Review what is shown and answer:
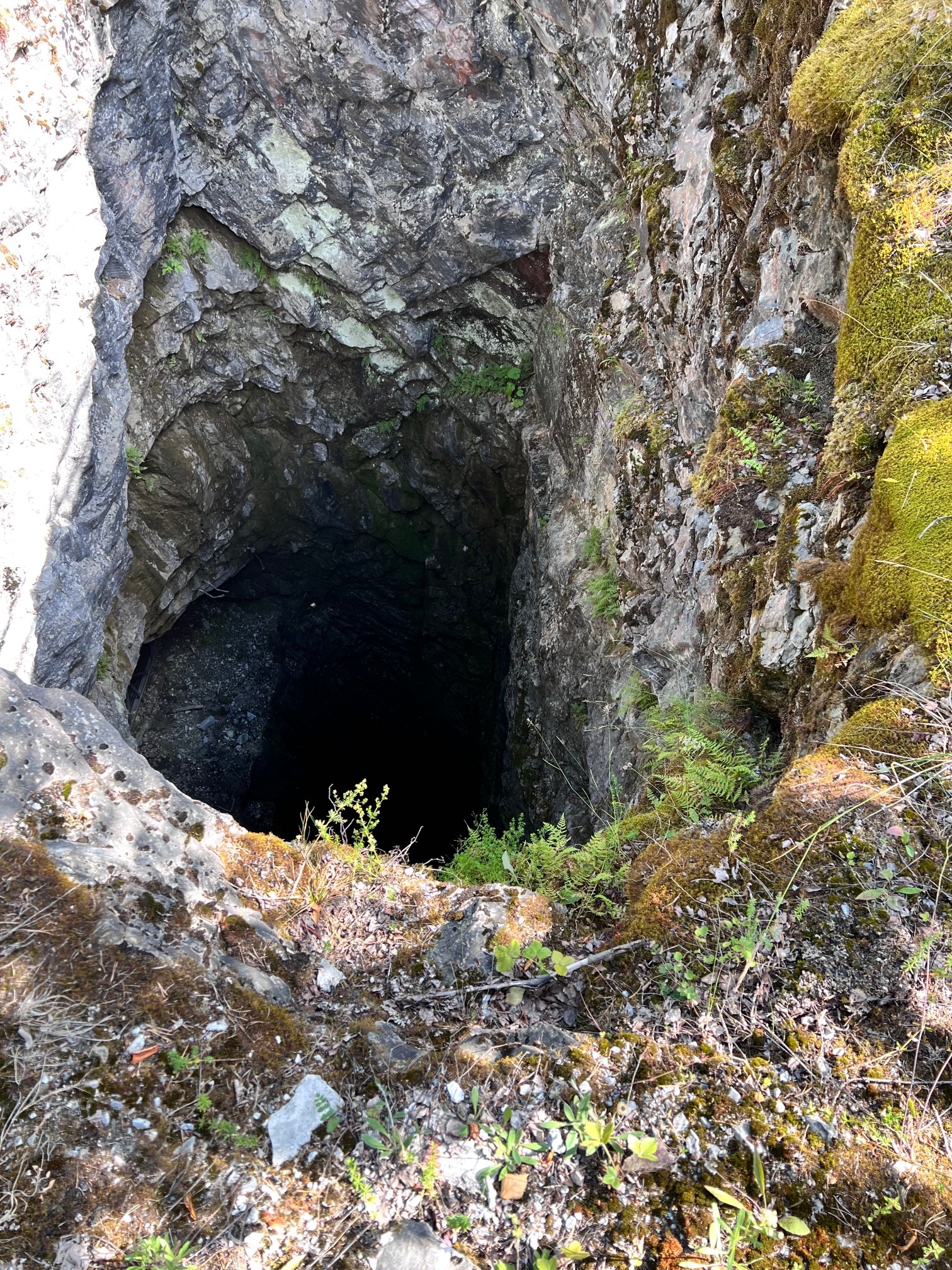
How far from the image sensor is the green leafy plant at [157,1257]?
140 centimetres

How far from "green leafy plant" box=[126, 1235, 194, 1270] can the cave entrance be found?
22.2ft

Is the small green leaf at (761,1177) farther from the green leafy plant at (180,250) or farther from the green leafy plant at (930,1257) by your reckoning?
the green leafy plant at (180,250)

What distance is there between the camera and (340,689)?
36.2 ft

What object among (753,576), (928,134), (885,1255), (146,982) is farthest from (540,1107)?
(928,134)

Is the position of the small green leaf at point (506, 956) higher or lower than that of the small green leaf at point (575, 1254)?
higher

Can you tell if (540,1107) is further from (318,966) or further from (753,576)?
Answer: (753,576)

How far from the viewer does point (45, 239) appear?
4605 mm

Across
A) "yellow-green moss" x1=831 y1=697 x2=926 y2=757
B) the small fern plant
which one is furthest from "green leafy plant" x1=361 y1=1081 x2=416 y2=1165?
"yellow-green moss" x1=831 y1=697 x2=926 y2=757

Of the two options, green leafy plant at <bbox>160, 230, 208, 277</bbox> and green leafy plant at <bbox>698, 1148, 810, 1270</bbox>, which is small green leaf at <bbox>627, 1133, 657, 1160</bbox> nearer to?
green leafy plant at <bbox>698, 1148, 810, 1270</bbox>

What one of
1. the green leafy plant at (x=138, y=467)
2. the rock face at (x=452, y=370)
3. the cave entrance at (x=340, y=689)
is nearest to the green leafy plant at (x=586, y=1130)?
the rock face at (x=452, y=370)

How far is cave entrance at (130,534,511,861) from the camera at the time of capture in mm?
8891

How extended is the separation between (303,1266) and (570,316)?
20.7 ft

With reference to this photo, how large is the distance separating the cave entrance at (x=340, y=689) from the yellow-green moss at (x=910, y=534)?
5966 mm

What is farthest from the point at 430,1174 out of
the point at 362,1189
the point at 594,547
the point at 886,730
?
the point at 594,547
